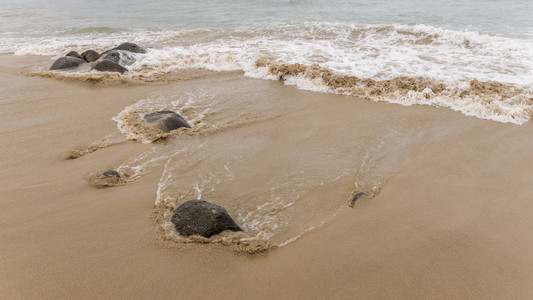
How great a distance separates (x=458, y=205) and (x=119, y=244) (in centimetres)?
361

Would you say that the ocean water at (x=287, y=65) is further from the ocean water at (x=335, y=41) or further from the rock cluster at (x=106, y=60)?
the rock cluster at (x=106, y=60)

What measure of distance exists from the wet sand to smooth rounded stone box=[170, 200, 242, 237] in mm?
174

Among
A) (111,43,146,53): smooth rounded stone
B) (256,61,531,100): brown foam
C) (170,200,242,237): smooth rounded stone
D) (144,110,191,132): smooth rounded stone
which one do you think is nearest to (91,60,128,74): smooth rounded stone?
(111,43,146,53): smooth rounded stone

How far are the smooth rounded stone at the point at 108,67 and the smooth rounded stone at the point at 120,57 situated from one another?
65cm

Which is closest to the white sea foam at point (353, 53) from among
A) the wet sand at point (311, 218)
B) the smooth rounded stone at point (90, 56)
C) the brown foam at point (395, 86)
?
the brown foam at point (395, 86)

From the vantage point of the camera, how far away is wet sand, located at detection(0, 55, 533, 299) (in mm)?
2719

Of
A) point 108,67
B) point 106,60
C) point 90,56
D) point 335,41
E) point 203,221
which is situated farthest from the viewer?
point 335,41

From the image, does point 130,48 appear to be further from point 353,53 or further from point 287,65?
point 353,53

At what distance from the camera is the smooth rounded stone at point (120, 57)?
9406 mm

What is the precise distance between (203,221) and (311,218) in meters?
1.15

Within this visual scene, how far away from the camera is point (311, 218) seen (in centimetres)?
352

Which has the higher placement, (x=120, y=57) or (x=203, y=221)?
(x=120, y=57)

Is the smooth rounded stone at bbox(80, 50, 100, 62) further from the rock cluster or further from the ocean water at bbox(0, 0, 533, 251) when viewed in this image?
Answer: the ocean water at bbox(0, 0, 533, 251)

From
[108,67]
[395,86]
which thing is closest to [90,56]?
[108,67]
